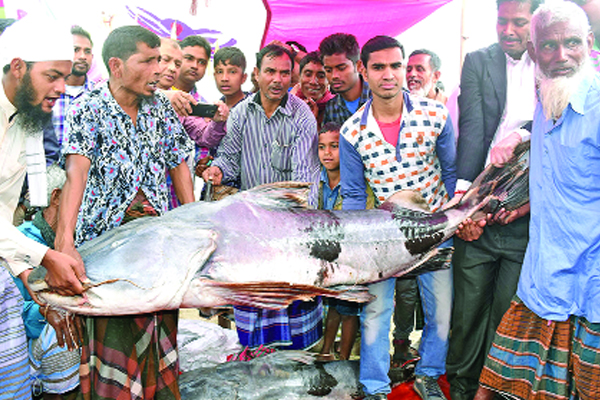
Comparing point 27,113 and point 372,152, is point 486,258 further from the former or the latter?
point 27,113

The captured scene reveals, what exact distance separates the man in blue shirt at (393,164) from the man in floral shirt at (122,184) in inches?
45.8

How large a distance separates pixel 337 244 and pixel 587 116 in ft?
4.28

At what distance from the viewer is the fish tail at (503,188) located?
2.87 meters

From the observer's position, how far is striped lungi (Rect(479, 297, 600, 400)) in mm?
2375

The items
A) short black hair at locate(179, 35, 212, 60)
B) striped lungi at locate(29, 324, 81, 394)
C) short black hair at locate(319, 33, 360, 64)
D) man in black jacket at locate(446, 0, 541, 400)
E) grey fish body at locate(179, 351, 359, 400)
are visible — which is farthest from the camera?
short black hair at locate(179, 35, 212, 60)

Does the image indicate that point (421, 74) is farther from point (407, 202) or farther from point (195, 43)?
point (407, 202)

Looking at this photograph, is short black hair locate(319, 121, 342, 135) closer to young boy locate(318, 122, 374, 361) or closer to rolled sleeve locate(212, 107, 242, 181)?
young boy locate(318, 122, 374, 361)

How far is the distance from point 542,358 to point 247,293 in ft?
5.13

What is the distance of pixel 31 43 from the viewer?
7.39 ft

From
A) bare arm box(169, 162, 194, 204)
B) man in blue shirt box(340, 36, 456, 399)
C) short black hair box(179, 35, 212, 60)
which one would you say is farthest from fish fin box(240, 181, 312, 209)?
short black hair box(179, 35, 212, 60)

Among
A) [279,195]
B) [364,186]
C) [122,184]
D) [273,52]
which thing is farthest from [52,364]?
[273,52]

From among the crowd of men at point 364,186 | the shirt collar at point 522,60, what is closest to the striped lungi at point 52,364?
the crowd of men at point 364,186

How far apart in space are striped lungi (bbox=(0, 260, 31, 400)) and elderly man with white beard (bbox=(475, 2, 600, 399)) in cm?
243

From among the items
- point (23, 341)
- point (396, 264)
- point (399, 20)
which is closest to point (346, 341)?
point (396, 264)
